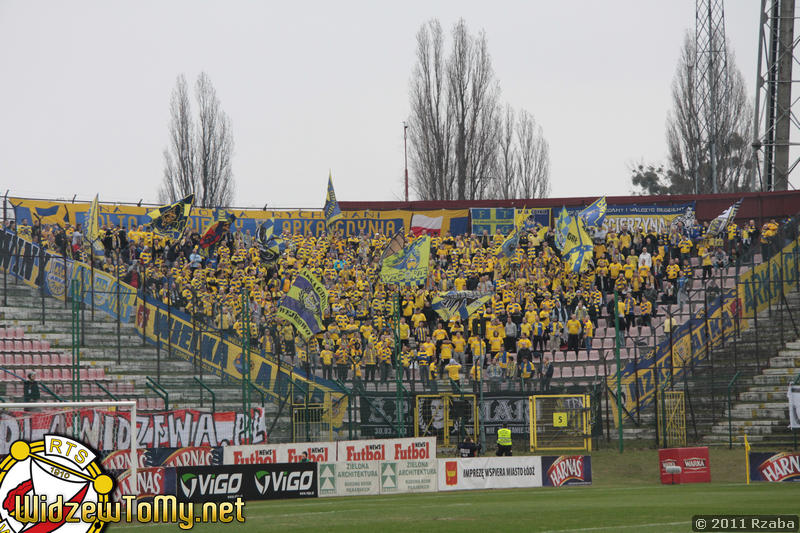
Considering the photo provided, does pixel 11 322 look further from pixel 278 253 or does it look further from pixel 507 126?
pixel 507 126

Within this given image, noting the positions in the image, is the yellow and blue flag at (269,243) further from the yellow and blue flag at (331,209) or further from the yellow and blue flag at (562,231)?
the yellow and blue flag at (562,231)

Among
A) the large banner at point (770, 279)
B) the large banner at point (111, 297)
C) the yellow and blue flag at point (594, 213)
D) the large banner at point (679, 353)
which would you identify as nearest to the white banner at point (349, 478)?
the large banner at point (679, 353)

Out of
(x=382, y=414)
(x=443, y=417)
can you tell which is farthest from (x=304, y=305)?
(x=443, y=417)

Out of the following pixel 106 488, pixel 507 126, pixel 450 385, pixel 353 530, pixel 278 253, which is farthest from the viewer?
pixel 507 126

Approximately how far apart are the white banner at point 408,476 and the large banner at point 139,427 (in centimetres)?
731

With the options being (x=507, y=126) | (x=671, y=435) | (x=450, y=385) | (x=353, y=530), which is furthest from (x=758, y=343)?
(x=507, y=126)

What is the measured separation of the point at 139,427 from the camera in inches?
1318

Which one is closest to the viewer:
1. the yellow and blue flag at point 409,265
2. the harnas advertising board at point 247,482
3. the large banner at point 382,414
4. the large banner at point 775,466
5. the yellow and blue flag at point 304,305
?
the harnas advertising board at point 247,482

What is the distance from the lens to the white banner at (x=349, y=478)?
27.4m

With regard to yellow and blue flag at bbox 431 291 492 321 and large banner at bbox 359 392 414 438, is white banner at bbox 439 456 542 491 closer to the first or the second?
large banner at bbox 359 392 414 438

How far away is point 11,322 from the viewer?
39.2m

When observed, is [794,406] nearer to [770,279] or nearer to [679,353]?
[679,353]

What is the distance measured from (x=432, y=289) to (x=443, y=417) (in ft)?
31.2

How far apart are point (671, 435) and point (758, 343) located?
643cm
